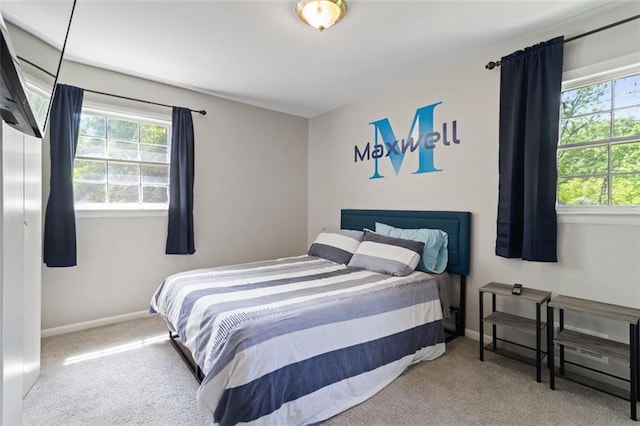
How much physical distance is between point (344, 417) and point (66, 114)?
3361 mm

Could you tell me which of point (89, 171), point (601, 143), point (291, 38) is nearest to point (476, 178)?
point (601, 143)

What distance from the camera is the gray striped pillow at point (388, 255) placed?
8.76 ft

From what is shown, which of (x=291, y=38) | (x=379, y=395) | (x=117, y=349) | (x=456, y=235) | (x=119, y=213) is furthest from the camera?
(x=119, y=213)

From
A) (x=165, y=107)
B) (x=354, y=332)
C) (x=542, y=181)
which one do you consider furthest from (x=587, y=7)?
(x=165, y=107)

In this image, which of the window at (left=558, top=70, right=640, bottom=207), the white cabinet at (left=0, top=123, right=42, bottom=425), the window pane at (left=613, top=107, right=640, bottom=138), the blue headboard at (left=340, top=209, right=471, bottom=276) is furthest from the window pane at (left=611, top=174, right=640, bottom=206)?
the white cabinet at (left=0, top=123, right=42, bottom=425)

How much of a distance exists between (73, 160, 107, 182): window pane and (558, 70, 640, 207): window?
419 cm

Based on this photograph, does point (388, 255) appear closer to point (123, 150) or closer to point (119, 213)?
point (119, 213)

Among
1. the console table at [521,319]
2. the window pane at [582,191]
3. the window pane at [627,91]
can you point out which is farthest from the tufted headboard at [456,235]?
the window pane at [627,91]

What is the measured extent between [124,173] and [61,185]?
0.58m

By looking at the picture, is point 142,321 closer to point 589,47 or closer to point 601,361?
point 601,361

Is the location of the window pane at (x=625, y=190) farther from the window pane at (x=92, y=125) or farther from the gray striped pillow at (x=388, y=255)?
the window pane at (x=92, y=125)

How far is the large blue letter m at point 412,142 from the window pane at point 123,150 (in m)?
2.73

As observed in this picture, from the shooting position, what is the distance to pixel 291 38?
2492mm

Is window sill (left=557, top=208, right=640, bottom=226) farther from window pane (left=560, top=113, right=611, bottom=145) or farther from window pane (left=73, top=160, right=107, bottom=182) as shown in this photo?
window pane (left=73, top=160, right=107, bottom=182)
